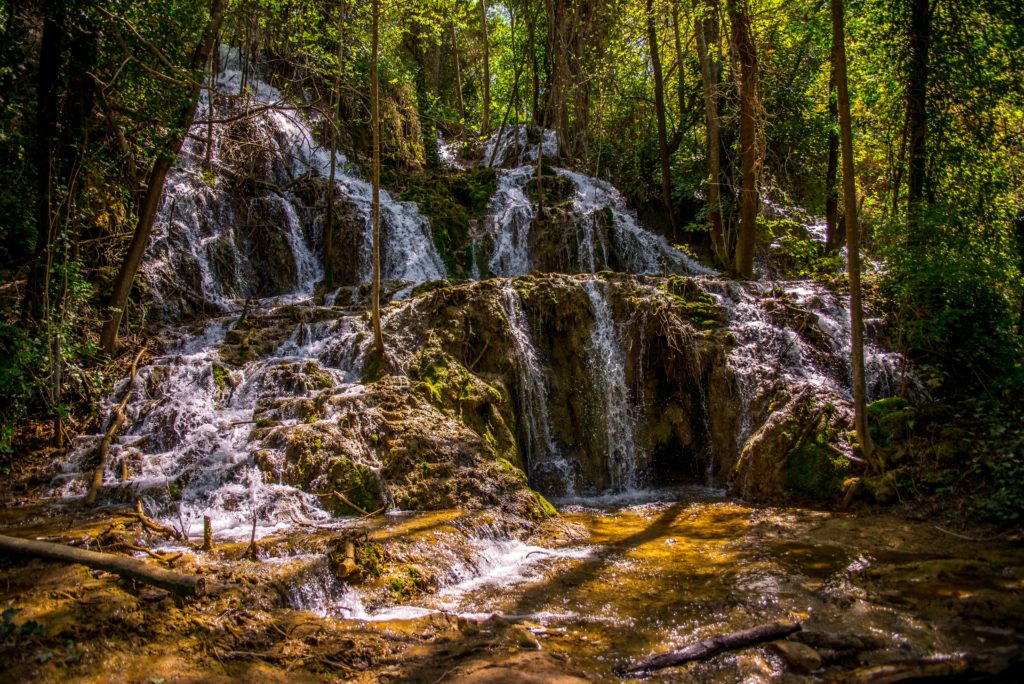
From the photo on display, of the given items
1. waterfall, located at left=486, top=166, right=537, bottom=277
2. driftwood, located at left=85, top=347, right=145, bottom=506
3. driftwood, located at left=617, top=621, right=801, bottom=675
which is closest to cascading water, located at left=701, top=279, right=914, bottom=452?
driftwood, located at left=617, top=621, right=801, bottom=675

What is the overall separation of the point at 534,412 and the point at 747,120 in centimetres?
665

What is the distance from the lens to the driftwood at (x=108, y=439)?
652 cm

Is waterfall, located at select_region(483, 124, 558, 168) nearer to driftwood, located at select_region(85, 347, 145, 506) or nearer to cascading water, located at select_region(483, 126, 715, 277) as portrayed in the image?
cascading water, located at select_region(483, 126, 715, 277)

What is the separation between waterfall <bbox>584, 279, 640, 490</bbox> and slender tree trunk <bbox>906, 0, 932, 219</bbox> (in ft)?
17.7

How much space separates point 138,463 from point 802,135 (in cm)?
1671

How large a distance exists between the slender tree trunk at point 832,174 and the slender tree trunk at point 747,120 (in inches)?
138

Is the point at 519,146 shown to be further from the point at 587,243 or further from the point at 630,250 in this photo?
the point at 630,250

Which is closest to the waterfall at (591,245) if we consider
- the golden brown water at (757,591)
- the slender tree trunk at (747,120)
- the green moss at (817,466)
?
the slender tree trunk at (747,120)

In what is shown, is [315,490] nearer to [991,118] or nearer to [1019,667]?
[1019,667]

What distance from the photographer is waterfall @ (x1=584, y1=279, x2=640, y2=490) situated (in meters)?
Result: 9.53

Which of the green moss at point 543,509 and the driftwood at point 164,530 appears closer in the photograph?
the driftwood at point 164,530

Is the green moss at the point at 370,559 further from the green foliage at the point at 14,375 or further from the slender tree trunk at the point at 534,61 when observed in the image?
the slender tree trunk at the point at 534,61

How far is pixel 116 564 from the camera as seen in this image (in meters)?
3.94

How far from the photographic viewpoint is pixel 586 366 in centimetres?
1007
